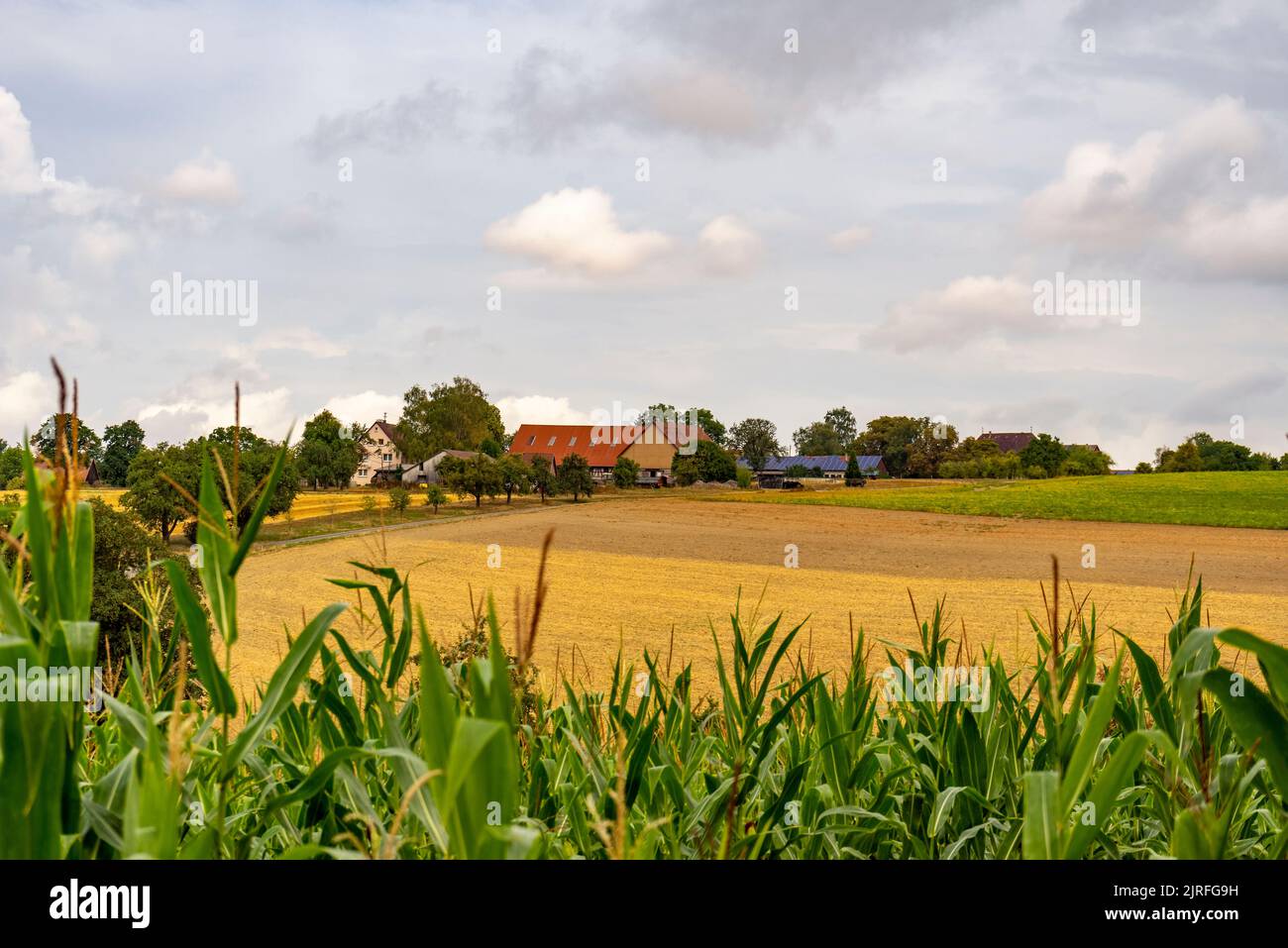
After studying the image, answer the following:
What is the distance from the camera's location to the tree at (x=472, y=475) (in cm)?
6688

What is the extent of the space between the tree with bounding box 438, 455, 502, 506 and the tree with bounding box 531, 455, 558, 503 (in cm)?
691

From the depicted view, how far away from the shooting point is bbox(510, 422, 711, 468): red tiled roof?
340ft

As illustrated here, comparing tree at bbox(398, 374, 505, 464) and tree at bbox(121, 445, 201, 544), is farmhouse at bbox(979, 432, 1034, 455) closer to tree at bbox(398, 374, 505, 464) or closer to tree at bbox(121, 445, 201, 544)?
tree at bbox(398, 374, 505, 464)

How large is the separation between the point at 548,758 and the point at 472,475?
65720 mm

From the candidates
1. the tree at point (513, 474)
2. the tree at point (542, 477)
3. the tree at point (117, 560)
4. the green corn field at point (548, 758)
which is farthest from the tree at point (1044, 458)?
the green corn field at point (548, 758)

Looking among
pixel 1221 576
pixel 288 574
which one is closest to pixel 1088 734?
pixel 288 574

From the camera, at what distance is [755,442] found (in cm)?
12744

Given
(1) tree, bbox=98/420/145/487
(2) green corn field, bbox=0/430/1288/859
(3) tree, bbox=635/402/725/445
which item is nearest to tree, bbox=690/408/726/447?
(3) tree, bbox=635/402/725/445

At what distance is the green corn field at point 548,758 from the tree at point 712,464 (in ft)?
310

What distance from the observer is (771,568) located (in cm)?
3978
